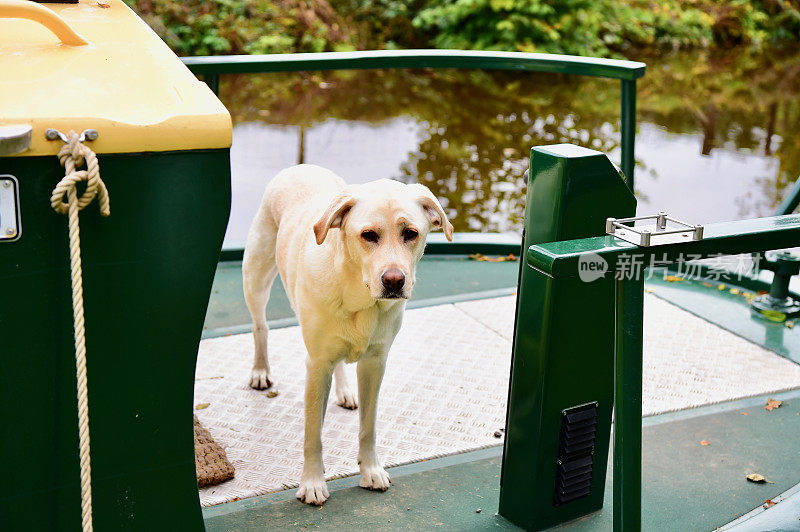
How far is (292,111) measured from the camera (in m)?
11.7

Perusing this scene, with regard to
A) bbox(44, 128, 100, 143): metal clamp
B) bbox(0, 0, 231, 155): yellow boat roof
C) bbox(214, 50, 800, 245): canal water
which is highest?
bbox(0, 0, 231, 155): yellow boat roof

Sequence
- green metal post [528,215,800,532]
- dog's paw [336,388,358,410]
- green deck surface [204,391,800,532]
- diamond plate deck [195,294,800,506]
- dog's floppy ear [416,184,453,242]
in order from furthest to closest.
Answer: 1. dog's paw [336,388,358,410]
2. diamond plate deck [195,294,800,506]
3. green deck surface [204,391,800,532]
4. dog's floppy ear [416,184,453,242]
5. green metal post [528,215,800,532]

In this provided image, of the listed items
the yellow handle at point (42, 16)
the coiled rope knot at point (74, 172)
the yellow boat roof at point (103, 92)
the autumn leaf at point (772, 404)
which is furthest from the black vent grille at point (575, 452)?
the yellow handle at point (42, 16)

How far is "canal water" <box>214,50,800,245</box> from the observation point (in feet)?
28.1

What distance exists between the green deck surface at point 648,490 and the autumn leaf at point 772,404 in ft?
0.25

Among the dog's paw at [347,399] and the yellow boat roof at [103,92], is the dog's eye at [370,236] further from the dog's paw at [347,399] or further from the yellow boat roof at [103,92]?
the dog's paw at [347,399]

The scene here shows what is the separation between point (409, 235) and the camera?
2.33 meters

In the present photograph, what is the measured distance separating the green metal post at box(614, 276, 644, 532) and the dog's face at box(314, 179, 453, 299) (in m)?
0.70

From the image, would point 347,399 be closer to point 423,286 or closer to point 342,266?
point 342,266

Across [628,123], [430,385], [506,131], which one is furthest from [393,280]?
[506,131]

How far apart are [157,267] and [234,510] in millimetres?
1084

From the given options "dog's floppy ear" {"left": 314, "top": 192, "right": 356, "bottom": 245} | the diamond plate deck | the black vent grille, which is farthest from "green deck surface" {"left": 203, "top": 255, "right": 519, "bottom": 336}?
the black vent grille

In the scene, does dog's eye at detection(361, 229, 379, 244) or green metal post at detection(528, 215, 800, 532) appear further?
dog's eye at detection(361, 229, 379, 244)

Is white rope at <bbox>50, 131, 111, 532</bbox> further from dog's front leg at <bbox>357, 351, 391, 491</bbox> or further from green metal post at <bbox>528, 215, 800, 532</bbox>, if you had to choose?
dog's front leg at <bbox>357, 351, 391, 491</bbox>
